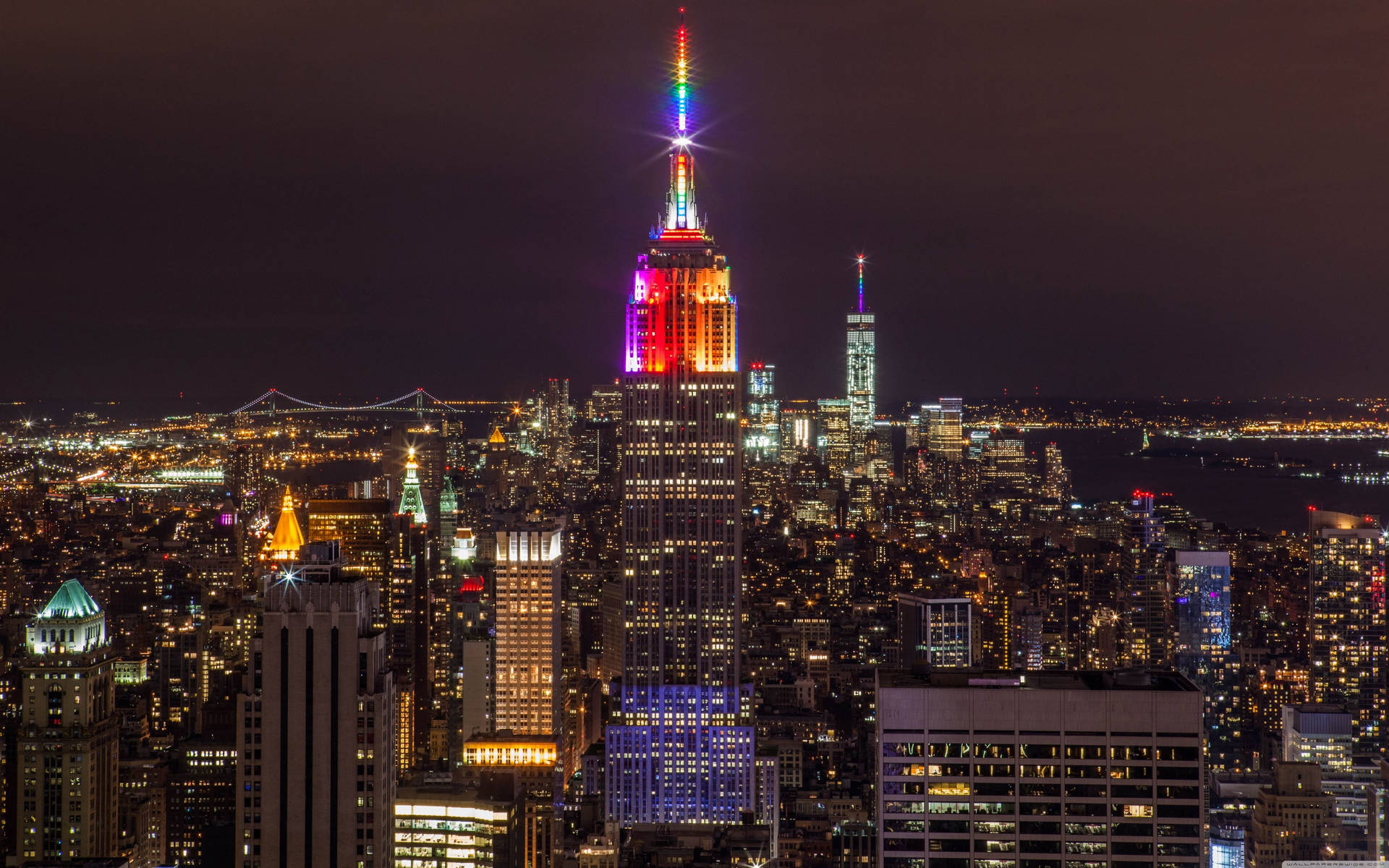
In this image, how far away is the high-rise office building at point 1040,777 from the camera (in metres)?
16.8

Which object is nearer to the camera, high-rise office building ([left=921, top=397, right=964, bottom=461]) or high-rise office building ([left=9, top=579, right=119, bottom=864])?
high-rise office building ([left=9, top=579, right=119, bottom=864])

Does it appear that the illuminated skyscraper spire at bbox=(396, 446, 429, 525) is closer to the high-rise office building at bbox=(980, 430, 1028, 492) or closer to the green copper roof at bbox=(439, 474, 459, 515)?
the green copper roof at bbox=(439, 474, 459, 515)

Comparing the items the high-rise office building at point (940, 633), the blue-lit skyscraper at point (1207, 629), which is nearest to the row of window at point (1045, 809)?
the blue-lit skyscraper at point (1207, 629)

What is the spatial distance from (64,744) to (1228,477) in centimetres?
4693

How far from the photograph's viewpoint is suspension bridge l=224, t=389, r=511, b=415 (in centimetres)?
3022

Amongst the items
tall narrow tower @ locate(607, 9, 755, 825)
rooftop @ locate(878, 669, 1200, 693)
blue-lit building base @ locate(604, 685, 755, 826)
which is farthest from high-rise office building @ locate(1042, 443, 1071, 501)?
rooftop @ locate(878, 669, 1200, 693)

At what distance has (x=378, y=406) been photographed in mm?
33219

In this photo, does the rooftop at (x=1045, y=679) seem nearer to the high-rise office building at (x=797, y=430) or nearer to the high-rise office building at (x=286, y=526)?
the high-rise office building at (x=286, y=526)

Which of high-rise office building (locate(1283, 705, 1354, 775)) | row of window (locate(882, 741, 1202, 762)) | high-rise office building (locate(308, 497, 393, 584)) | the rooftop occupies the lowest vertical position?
high-rise office building (locate(1283, 705, 1354, 775))

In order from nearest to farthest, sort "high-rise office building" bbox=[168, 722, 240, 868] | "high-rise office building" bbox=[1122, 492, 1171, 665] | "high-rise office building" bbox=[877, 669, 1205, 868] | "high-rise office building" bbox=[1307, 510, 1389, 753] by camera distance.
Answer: "high-rise office building" bbox=[877, 669, 1205, 868]
"high-rise office building" bbox=[168, 722, 240, 868]
"high-rise office building" bbox=[1307, 510, 1389, 753]
"high-rise office building" bbox=[1122, 492, 1171, 665]

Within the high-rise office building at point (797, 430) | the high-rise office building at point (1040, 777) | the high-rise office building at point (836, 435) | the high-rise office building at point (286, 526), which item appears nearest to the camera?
the high-rise office building at point (1040, 777)

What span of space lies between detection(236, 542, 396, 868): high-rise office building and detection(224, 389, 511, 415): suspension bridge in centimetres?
1477

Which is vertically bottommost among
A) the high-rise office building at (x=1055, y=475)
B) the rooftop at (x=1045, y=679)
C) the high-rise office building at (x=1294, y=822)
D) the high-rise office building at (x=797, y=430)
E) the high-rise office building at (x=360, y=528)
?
the high-rise office building at (x=1294, y=822)

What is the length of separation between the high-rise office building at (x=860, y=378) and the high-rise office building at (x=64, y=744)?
24.8 meters
